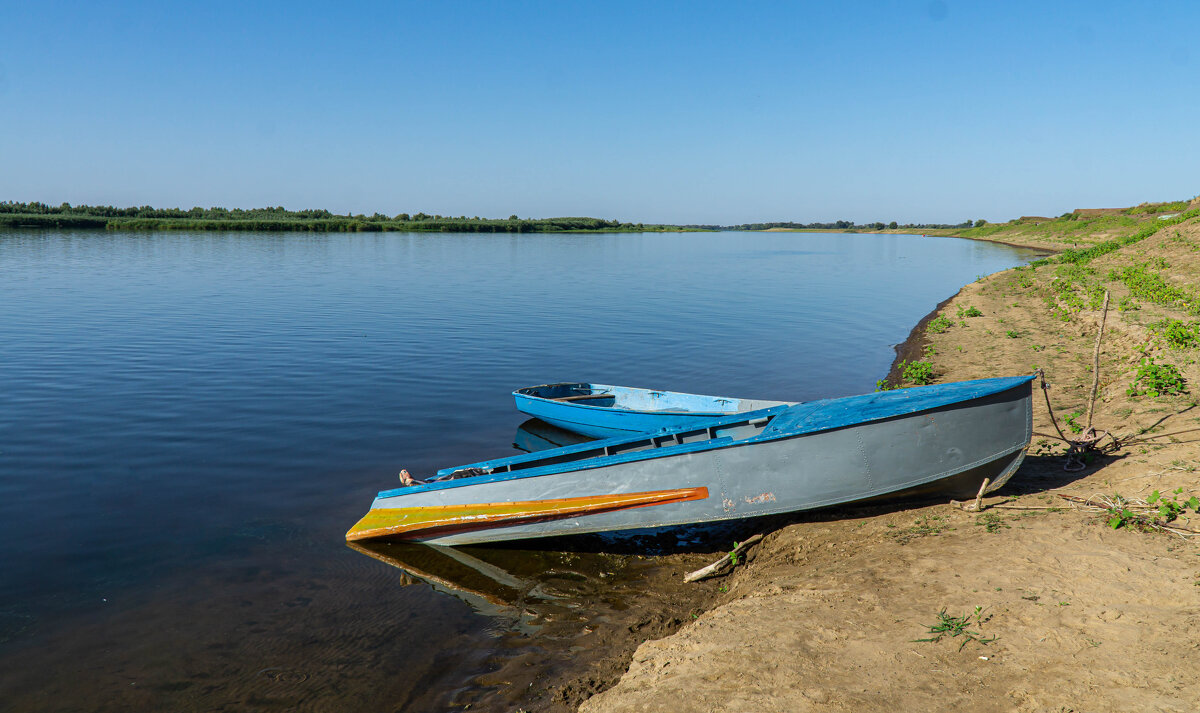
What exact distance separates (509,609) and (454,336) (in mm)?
17080

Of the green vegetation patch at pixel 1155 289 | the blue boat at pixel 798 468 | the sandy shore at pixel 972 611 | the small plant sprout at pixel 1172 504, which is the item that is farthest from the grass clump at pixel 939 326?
the small plant sprout at pixel 1172 504

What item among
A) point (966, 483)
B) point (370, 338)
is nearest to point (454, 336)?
point (370, 338)

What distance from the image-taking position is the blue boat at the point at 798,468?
24.2 feet

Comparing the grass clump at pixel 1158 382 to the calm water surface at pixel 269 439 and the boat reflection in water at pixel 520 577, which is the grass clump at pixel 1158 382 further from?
the boat reflection in water at pixel 520 577

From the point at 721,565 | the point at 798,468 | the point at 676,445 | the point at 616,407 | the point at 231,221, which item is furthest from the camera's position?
the point at 231,221

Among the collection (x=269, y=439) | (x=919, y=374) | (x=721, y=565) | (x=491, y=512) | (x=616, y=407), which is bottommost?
(x=269, y=439)

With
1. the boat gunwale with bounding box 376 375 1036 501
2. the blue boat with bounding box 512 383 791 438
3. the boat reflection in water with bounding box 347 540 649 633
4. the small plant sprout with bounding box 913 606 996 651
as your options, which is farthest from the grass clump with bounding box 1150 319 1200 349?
the boat reflection in water with bounding box 347 540 649 633

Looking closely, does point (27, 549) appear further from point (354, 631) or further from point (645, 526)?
point (645, 526)

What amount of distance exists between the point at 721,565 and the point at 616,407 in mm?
6505

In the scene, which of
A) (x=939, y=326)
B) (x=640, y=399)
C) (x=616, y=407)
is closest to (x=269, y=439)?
(x=616, y=407)

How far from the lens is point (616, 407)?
14.1 metres

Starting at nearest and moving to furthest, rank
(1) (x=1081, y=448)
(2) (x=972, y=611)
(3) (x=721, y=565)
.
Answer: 1. (2) (x=972, y=611)
2. (3) (x=721, y=565)
3. (1) (x=1081, y=448)

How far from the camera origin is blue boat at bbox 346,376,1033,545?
7.39m

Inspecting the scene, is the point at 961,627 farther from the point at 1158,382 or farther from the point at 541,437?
the point at 541,437
